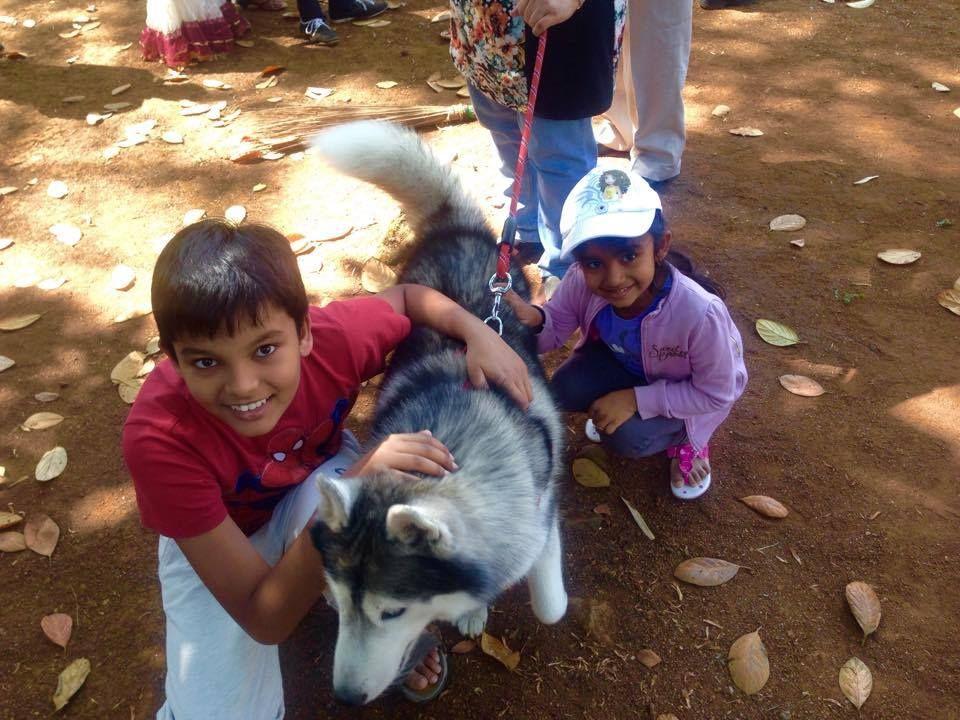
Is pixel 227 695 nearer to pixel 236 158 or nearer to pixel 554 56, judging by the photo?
pixel 554 56

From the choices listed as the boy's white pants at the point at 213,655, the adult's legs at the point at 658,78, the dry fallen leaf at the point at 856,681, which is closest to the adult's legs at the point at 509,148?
the adult's legs at the point at 658,78

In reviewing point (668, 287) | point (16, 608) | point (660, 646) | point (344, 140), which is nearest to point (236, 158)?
point (344, 140)

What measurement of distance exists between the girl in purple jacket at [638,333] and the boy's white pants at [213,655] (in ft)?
3.35

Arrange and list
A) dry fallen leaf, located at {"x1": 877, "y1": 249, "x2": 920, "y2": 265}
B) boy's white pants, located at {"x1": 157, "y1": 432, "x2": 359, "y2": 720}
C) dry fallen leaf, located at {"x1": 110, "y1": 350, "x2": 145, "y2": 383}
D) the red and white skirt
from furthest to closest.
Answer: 1. the red and white skirt
2. dry fallen leaf, located at {"x1": 877, "y1": 249, "x2": 920, "y2": 265}
3. dry fallen leaf, located at {"x1": 110, "y1": 350, "x2": 145, "y2": 383}
4. boy's white pants, located at {"x1": 157, "y1": 432, "x2": 359, "y2": 720}

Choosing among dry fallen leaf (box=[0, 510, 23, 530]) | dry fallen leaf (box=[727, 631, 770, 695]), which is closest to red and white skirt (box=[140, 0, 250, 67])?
dry fallen leaf (box=[0, 510, 23, 530])

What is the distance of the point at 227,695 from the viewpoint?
180 cm

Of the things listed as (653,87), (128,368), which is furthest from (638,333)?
(128,368)

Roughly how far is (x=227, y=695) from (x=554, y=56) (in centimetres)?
235

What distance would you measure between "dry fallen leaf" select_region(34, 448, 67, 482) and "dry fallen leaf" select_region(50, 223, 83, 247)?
1575 mm

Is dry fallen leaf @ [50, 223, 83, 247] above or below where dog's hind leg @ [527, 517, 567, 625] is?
above

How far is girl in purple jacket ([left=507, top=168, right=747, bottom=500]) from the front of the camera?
191cm

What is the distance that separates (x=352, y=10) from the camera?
595 cm

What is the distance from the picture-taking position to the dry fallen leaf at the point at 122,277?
11.1 feet

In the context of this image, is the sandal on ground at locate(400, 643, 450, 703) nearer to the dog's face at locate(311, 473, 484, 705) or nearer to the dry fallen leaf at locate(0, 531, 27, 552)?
the dog's face at locate(311, 473, 484, 705)
